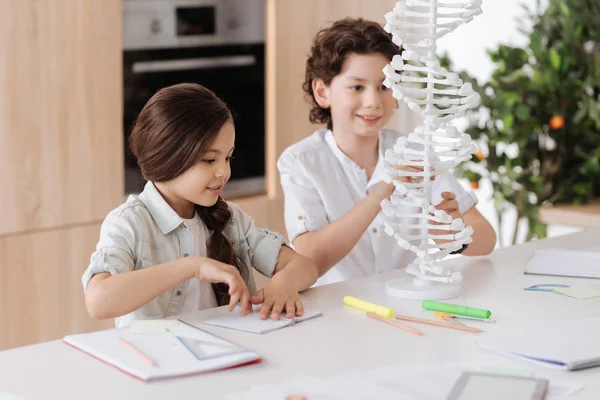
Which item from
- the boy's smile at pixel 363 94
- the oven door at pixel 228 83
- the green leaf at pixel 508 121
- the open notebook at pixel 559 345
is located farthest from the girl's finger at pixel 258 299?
the green leaf at pixel 508 121

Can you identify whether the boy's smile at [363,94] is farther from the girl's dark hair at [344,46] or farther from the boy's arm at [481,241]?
the boy's arm at [481,241]

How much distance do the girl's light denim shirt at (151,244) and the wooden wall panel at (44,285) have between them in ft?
3.30

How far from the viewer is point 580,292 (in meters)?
1.82

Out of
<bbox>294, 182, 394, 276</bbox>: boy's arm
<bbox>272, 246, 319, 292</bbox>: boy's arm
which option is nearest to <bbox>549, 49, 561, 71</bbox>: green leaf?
<bbox>294, 182, 394, 276</bbox>: boy's arm

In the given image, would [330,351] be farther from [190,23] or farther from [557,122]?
[557,122]

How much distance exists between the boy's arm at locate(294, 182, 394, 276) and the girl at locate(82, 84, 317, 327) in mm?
176

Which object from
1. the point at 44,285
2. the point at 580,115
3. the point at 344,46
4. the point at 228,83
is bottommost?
the point at 44,285

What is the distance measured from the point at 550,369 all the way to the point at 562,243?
995 millimetres

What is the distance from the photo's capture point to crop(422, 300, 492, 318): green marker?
5.28 feet

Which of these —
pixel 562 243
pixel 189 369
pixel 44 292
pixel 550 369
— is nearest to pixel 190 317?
pixel 189 369

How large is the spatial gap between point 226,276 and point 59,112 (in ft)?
4.58

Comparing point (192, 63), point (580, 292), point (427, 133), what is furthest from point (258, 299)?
point (192, 63)

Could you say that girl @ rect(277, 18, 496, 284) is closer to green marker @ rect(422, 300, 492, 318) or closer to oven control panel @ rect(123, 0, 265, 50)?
green marker @ rect(422, 300, 492, 318)

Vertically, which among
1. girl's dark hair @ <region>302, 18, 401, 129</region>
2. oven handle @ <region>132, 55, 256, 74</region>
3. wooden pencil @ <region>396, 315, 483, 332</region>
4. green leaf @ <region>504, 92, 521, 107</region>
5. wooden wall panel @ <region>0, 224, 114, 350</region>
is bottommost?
wooden wall panel @ <region>0, 224, 114, 350</region>
